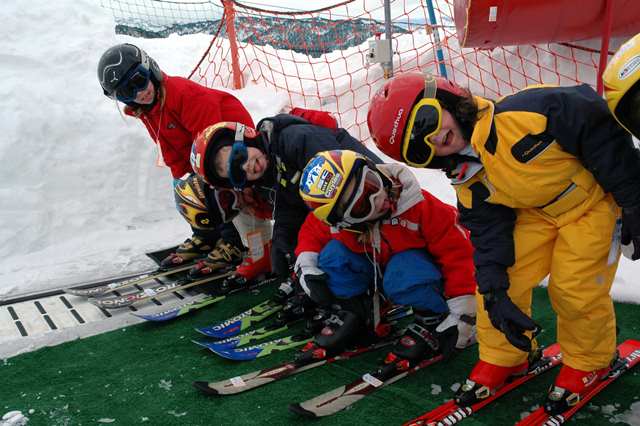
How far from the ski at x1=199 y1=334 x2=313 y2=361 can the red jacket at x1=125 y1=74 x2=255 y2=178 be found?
5.73ft

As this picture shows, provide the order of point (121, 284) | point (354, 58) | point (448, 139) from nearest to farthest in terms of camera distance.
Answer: point (448, 139) → point (121, 284) → point (354, 58)

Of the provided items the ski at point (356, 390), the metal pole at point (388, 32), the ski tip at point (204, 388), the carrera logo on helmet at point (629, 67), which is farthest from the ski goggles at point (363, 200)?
the metal pole at point (388, 32)

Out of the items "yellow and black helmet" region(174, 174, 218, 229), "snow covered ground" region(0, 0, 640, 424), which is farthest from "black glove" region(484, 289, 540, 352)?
"snow covered ground" region(0, 0, 640, 424)

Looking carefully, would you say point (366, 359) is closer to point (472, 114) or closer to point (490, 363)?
point (490, 363)

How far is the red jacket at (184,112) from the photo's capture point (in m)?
3.88

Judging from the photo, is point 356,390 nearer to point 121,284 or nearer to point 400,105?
point 400,105

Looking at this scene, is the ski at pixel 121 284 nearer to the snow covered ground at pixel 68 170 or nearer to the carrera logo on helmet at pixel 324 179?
the snow covered ground at pixel 68 170

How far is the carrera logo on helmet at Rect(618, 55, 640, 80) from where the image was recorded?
4.78ft

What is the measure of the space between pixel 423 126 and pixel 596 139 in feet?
1.87

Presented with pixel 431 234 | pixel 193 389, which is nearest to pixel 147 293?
pixel 193 389

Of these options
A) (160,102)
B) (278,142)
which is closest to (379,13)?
(160,102)

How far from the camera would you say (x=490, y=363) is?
2.12 meters

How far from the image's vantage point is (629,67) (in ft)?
4.82

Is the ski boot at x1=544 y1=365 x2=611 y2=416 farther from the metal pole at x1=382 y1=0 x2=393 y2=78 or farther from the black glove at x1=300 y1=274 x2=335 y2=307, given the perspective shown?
the metal pole at x1=382 y1=0 x2=393 y2=78
